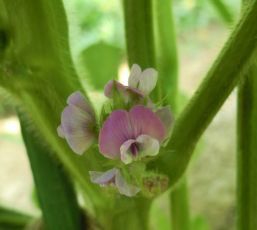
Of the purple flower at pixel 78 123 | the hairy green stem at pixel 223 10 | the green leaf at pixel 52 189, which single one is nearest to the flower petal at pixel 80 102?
the purple flower at pixel 78 123

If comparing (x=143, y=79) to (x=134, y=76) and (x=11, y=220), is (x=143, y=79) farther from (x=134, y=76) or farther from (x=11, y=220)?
(x=11, y=220)

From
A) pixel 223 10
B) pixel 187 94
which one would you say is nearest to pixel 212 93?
pixel 223 10

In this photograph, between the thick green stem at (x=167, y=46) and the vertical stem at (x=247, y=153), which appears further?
the thick green stem at (x=167, y=46)

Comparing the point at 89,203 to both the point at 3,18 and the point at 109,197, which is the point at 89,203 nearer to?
the point at 109,197

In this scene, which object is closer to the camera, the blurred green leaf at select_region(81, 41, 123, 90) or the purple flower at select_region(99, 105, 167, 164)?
the purple flower at select_region(99, 105, 167, 164)

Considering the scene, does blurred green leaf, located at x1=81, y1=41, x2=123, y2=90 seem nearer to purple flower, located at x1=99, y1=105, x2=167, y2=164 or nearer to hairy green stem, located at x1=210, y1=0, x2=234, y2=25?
hairy green stem, located at x1=210, y1=0, x2=234, y2=25

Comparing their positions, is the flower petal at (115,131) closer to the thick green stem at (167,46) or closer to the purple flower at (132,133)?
the purple flower at (132,133)

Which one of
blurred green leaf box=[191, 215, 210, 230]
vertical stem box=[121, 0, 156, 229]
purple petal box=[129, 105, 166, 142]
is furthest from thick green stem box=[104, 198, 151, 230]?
blurred green leaf box=[191, 215, 210, 230]
